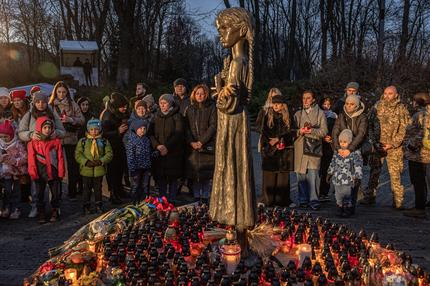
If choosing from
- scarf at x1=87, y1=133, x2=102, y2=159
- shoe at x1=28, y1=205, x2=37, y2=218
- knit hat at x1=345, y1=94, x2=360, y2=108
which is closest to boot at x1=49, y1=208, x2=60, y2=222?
shoe at x1=28, y1=205, x2=37, y2=218

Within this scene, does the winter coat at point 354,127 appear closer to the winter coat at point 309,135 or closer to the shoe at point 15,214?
the winter coat at point 309,135

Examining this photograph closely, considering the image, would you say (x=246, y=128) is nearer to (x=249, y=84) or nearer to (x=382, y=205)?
(x=249, y=84)

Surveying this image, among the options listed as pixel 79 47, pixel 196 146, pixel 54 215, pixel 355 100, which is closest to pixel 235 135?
pixel 196 146

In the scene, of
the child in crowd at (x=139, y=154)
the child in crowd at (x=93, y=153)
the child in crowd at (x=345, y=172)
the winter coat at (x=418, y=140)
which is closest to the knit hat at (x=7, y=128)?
the child in crowd at (x=93, y=153)

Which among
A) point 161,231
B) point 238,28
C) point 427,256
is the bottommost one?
point 427,256

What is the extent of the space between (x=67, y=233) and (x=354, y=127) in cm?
489

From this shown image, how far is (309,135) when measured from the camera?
28.8 feet

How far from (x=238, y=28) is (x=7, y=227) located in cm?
523

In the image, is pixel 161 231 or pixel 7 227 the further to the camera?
pixel 7 227

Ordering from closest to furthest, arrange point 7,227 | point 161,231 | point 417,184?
1. point 161,231
2. point 7,227
3. point 417,184

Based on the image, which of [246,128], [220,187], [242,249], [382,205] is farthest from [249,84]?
[382,205]

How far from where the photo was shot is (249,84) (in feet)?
15.6

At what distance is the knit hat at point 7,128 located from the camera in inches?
324

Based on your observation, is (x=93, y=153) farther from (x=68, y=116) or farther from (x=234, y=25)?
(x=234, y=25)
